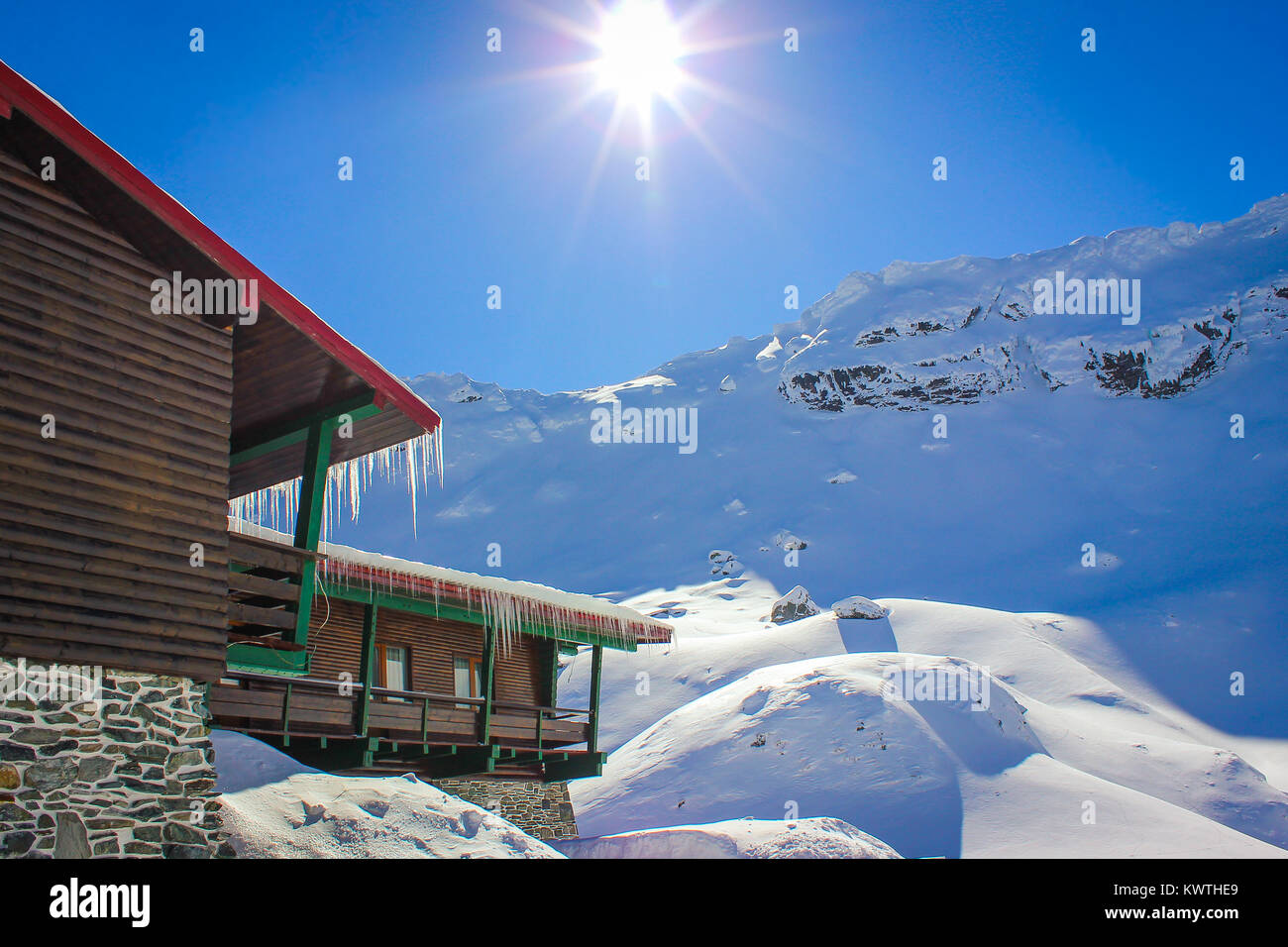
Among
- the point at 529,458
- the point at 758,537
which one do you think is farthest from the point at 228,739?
the point at 529,458

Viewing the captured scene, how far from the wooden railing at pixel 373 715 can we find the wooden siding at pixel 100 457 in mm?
3019

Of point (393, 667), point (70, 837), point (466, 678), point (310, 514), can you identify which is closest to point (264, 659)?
point (310, 514)

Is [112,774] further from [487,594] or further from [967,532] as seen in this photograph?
[967,532]

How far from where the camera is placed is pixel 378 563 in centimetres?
1498

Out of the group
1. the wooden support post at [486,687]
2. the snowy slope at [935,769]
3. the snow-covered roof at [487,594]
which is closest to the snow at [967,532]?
the snowy slope at [935,769]

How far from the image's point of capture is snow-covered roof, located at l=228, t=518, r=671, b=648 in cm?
1465

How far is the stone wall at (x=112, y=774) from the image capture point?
24.8ft

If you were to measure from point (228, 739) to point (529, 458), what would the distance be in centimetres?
9639

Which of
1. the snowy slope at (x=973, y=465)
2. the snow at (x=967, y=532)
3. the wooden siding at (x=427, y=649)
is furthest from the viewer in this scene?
the snowy slope at (x=973, y=465)

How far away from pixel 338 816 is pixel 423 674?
8.64 metres

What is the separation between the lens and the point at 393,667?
17516 millimetres

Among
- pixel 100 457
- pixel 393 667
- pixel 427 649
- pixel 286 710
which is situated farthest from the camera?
pixel 427 649

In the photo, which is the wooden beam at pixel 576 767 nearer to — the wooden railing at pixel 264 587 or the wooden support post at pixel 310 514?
the wooden support post at pixel 310 514

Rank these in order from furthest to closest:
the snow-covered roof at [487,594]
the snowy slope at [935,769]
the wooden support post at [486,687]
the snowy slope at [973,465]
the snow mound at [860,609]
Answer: the snowy slope at [973,465] → the snow mound at [860,609] → the snowy slope at [935,769] → the wooden support post at [486,687] → the snow-covered roof at [487,594]
